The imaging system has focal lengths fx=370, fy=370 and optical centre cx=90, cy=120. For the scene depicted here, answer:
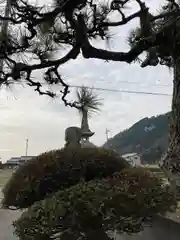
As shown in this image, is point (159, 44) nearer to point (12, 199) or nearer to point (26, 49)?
point (26, 49)

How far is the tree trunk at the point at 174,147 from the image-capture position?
211 centimetres

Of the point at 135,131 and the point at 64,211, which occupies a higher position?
the point at 64,211

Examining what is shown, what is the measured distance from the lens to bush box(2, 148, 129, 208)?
2113 millimetres

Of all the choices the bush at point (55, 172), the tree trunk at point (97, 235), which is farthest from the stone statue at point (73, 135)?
the tree trunk at point (97, 235)

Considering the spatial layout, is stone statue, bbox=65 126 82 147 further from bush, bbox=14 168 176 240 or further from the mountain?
the mountain

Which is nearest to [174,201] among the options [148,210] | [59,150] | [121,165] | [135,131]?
[148,210]

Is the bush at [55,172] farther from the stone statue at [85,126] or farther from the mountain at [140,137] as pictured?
→ the mountain at [140,137]

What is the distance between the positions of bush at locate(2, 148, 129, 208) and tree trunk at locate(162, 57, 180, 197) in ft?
0.88

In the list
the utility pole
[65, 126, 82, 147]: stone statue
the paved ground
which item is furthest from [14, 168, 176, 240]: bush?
the paved ground

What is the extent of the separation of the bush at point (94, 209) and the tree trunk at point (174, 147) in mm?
384

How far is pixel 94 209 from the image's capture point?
1.59 metres

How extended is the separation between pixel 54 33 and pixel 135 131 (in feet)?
57.8

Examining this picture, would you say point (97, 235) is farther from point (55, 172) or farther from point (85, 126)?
point (85, 126)

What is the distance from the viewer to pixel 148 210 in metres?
1.67
